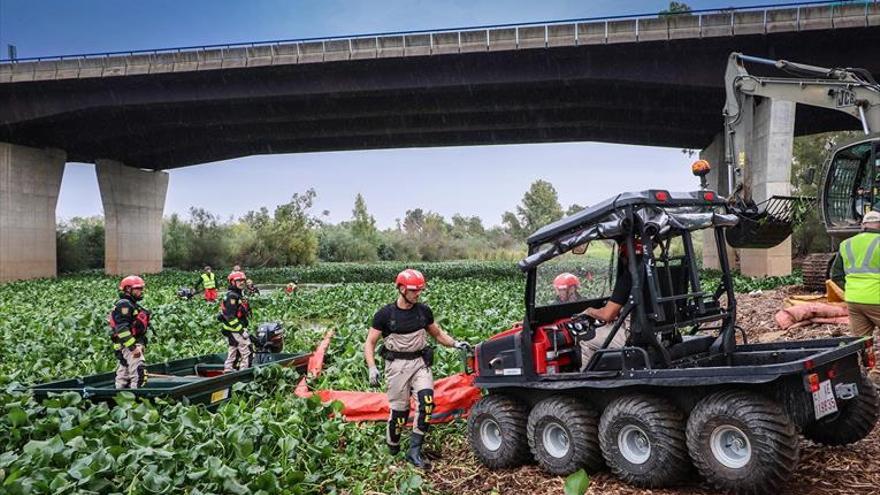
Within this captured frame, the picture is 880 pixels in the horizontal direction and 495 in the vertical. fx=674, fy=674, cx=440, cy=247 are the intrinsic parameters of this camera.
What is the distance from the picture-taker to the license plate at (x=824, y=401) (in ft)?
15.1

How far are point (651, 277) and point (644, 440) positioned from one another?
47.8 inches

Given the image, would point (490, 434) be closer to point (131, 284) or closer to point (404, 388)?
point (404, 388)

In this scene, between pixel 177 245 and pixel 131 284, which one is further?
pixel 177 245

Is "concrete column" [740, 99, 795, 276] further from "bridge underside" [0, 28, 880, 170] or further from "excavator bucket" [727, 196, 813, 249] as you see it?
"excavator bucket" [727, 196, 813, 249]

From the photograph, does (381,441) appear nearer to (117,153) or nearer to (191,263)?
(117,153)

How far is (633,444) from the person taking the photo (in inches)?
200

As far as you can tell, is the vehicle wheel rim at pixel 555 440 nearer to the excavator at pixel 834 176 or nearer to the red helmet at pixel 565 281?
the red helmet at pixel 565 281

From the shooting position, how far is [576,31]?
77.4 feet

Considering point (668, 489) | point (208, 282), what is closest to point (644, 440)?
point (668, 489)

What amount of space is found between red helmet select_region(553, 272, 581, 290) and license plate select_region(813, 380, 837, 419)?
217cm

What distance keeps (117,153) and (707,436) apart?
4230 centimetres

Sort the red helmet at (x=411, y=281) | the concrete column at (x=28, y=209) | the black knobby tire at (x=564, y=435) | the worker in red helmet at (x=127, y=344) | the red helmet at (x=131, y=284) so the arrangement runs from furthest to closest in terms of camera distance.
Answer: the concrete column at (x=28, y=209) → the red helmet at (x=131, y=284) → the worker in red helmet at (x=127, y=344) → the red helmet at (x=411, y=281) → the black knobby tire at (x=564, y=435)

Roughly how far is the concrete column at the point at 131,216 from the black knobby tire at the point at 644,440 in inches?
1643

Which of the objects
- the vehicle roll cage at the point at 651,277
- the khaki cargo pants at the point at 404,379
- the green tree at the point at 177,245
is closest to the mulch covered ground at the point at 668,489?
the khaki cargo pants at the point at 404,379
